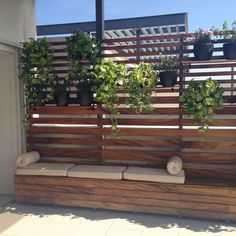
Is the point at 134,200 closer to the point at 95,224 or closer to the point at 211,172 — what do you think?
the point at 95,224

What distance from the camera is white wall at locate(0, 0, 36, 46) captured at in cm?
427

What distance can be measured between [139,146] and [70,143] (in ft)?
3.20

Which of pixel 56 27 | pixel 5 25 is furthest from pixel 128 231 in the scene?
pixel 56 27

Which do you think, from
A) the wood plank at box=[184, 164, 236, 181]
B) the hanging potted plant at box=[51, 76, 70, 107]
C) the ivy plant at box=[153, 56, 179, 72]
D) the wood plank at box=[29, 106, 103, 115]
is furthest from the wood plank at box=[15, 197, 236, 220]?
the ivy plant at box=[153, 56, 179, 72]

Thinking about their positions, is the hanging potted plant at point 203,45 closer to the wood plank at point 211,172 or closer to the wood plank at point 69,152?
the wood plank at point 211,172

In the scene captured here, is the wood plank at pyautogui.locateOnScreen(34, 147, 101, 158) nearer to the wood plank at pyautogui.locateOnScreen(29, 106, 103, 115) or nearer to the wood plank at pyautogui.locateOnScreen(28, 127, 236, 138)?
the wood plank at pyautogui.locateOnScreen(28, 127, 236, 138)

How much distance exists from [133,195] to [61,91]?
5.47ft

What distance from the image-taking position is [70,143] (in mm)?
4652

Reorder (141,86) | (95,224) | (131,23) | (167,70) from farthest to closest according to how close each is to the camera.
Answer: (131,23) < (167,70) < (141,86) < (95,224)

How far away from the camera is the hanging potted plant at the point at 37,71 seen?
4.40 metres

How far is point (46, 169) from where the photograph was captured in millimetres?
4242

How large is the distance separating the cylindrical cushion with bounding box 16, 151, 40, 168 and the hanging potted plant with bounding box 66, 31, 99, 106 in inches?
38.4

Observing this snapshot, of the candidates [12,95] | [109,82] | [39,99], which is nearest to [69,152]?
[39,99]

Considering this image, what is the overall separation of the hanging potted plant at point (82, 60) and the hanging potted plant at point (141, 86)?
0.56 metres
